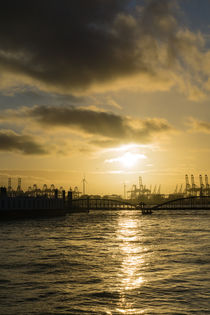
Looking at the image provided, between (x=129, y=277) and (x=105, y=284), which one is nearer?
(x=105, y=284)

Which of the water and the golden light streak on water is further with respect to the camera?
the golden light streak on water

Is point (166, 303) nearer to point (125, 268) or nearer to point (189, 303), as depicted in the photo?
point (189, 303)

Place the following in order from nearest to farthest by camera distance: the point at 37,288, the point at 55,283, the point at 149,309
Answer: the point at 149,309, the point at 37,288, the point at 55,283

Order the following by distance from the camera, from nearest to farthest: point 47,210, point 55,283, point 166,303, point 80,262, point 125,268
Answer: point 166,303
point 55,283
point 125,268
point 80,262
point 47,210

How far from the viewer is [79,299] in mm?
19469

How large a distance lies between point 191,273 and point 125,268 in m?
5.62

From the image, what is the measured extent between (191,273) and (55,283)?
34.2ft

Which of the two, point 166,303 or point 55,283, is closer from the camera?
point 166,303

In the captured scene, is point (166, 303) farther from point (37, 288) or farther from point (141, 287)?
point (37, 288)

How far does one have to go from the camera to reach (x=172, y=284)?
74.6 ft

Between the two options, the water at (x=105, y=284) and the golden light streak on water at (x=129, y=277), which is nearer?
the water at (x=105, y=284)

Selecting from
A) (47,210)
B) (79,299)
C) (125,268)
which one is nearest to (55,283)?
(79,299)

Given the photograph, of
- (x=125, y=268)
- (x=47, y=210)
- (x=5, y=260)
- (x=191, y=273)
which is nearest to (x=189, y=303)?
(x=191, y=273)

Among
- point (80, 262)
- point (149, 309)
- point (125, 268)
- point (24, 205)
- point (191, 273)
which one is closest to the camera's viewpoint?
point (149, 309)
